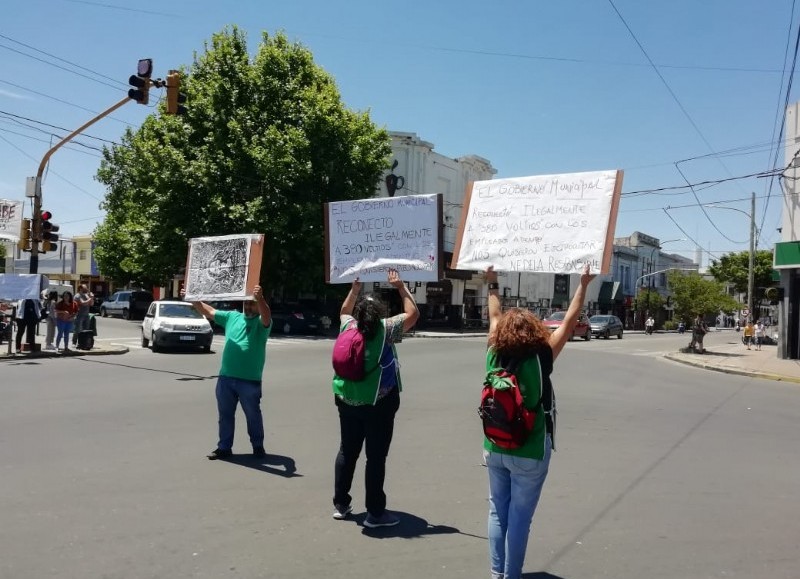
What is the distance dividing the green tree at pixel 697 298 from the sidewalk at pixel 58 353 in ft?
79.7

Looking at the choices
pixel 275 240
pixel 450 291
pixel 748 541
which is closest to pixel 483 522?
pixel 748 541

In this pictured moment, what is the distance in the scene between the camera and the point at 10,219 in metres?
18.0

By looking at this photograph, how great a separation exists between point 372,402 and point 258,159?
86.1 feet

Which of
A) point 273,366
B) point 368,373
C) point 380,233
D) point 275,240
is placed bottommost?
point 273,366

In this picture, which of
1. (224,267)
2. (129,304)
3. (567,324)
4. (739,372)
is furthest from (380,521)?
(129,304)

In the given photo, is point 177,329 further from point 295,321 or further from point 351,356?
point 351,356

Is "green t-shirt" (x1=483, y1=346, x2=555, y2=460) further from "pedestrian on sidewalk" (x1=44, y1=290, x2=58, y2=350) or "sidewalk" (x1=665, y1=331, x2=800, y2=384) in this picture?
"sidewalk" (x1=665, y1=331, x2=800, y2=384)

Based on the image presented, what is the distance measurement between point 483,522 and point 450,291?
4058 centimetres

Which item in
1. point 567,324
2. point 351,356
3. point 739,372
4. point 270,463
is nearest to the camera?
point 567,324

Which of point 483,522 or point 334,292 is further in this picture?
point 334,292

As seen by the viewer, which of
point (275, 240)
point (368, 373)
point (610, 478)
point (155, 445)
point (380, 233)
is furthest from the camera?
point (275, 240)

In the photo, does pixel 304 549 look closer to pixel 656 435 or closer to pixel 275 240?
pixel 656 435

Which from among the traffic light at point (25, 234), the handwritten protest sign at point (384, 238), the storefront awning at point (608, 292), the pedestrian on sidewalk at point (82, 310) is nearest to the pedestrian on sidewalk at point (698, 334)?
the pedestrian on sidewalk at point (82, 310)

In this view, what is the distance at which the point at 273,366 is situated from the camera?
16.5 m
